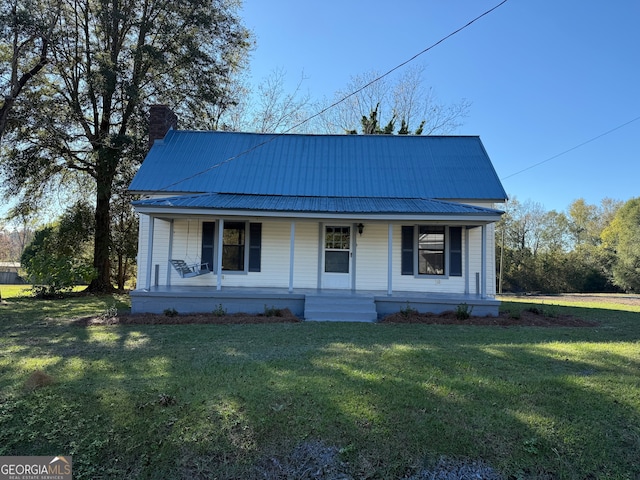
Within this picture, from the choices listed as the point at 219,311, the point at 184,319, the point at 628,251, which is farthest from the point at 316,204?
the point at 628,251

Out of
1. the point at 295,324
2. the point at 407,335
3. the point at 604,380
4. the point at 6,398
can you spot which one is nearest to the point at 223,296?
the point at 295,324

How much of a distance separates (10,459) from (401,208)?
360 inches

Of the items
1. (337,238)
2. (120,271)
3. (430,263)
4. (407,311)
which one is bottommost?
(407,311)

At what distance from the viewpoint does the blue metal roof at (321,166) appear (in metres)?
12.0

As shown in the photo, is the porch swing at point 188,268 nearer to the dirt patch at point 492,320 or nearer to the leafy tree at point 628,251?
→ the dirt patch at point 492,320

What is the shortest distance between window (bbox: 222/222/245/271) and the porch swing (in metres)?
0.62

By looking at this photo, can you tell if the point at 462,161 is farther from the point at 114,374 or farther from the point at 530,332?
the point at 114,374

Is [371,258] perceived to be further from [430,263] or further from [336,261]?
[430,263]

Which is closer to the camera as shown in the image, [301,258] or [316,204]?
[316,204]

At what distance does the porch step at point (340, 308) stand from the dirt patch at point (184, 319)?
0.49 m

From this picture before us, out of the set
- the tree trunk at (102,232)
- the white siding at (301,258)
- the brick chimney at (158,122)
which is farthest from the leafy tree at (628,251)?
the tree trunk at (102,232)

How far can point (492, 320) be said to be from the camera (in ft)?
30.7

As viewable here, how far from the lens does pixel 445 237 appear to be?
11594 mm

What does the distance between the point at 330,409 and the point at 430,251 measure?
8.80 metres
